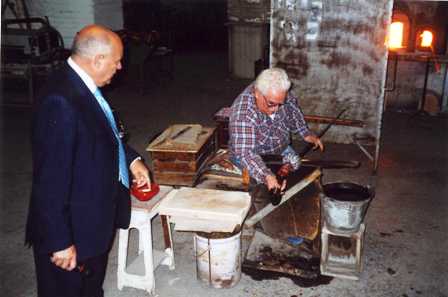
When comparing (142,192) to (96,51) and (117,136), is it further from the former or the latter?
(96,51)

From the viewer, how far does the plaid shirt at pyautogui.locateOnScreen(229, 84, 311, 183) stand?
4264 millimetres

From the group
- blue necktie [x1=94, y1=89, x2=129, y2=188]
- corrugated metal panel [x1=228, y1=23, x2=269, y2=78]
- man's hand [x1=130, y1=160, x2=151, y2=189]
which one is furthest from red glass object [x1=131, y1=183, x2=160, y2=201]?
corrugated metal panel [x1=228, y1=23, x2=269, y2=78]

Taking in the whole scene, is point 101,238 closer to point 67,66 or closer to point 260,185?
point 67,66

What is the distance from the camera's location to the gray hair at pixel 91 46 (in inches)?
105

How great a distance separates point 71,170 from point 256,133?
228cm

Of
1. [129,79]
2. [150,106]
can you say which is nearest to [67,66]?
[150,106]

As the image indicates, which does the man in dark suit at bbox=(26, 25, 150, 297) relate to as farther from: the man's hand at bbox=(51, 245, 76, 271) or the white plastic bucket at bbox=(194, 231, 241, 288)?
the white plastic bucket at bbox=(194, 231, 241, 288)

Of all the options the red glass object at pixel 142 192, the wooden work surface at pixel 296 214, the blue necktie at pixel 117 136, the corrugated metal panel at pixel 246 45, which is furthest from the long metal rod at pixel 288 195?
the corrugated metal panel at pixel 246 45

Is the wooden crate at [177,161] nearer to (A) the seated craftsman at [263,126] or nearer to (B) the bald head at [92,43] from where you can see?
(A) the seated craftsman at [263,126]

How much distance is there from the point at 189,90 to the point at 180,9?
33.6ft

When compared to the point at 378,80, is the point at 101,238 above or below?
below

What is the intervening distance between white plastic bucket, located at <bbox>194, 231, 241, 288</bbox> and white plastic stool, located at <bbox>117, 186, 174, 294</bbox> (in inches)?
16.6

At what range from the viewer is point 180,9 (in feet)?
68.1

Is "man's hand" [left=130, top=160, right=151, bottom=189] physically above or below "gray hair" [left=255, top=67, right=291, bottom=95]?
below
